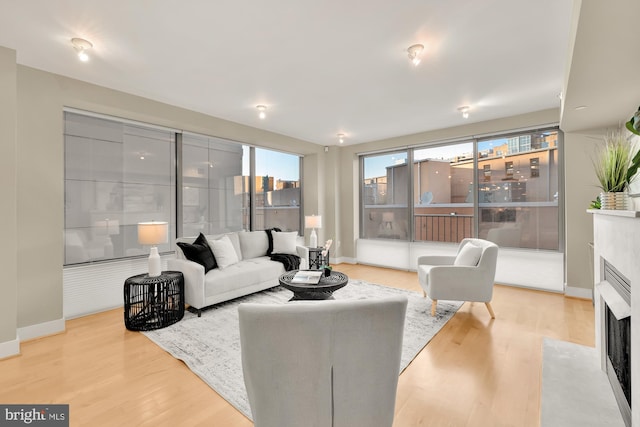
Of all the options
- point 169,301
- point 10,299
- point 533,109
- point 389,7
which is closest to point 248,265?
point 169,301

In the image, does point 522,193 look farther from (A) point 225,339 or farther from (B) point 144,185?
(B) point 144,185

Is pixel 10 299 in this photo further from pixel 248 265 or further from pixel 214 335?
pixel 248 265

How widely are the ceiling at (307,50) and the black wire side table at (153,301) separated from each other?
2147 mm

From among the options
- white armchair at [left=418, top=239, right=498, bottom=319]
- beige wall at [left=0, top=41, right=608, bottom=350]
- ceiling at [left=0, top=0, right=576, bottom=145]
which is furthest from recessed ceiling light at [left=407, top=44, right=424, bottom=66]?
beige wall at [left=0, top=41, right=608, bottom=350]

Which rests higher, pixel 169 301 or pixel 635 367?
pixel 635 367

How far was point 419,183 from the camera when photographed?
5629 mm

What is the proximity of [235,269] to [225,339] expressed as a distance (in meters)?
1.11

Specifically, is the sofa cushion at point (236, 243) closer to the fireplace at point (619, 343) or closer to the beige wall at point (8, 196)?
the beige wall at point (8, 196)

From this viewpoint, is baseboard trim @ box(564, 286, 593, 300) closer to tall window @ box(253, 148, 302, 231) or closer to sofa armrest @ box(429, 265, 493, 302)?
sofa armrest @ box(429, 265, 493, 302)

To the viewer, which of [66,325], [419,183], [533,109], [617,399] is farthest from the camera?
[419,183]

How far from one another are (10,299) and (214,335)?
69.6 inches

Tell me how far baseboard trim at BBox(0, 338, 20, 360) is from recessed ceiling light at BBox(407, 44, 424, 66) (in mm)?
4264

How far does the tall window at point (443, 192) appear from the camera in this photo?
16.6 ft

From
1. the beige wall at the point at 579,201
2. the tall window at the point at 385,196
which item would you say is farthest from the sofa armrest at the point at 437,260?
the tall window at the point at 385,196
